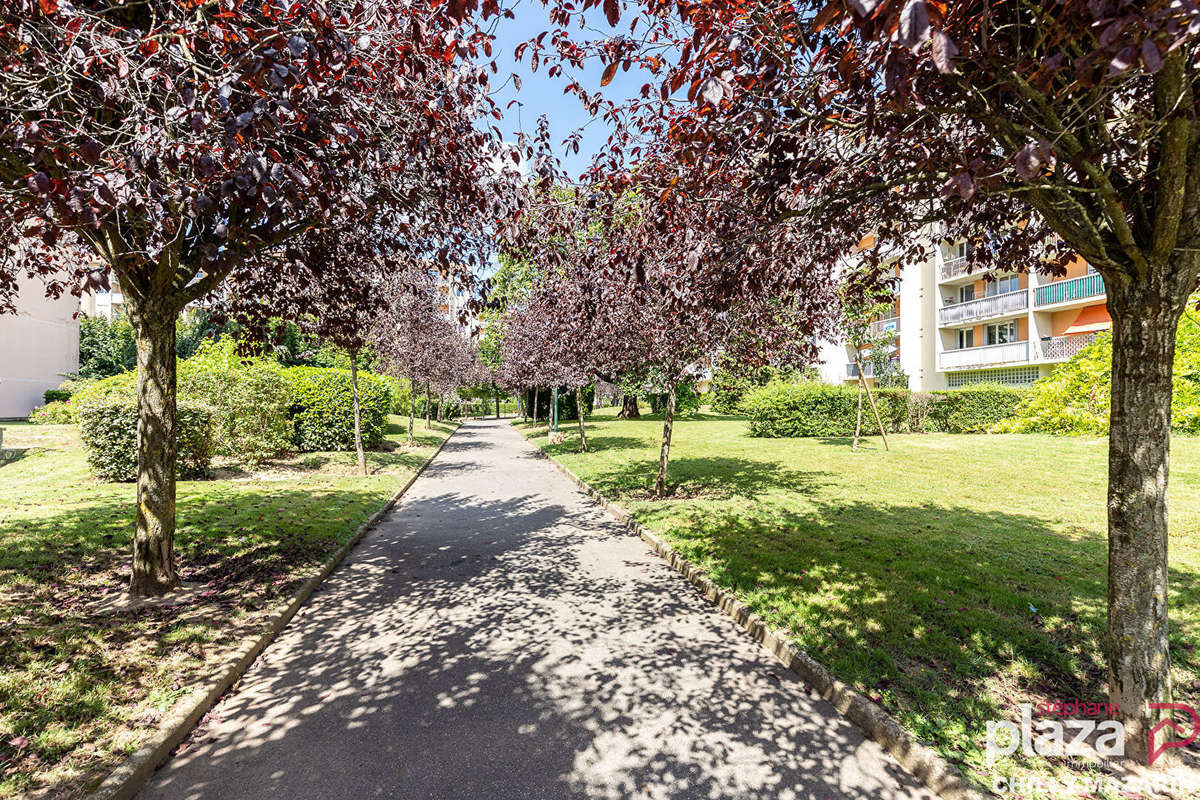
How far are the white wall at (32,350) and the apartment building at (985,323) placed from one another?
38575 millimetres

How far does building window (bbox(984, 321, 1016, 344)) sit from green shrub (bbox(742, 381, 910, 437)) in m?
10.6

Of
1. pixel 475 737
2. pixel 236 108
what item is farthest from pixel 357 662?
pixel 236 108

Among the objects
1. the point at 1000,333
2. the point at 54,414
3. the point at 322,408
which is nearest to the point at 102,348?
the point at 54,414

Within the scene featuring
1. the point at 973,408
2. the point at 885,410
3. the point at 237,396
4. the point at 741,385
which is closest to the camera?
the point at 237,396

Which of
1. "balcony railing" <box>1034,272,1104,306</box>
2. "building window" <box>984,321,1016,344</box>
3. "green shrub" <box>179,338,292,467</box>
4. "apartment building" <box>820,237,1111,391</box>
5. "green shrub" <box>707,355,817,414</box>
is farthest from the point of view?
"building window" <box>984,321,1016,344</box>

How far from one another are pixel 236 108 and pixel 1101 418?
59.6 feet

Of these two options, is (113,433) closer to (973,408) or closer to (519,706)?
(519,706)

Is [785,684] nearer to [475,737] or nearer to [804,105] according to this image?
[475,737]

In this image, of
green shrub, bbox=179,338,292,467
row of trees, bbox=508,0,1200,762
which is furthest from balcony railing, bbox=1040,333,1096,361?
green shrub, bbox=179,338,292,467

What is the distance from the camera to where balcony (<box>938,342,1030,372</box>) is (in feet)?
91.6

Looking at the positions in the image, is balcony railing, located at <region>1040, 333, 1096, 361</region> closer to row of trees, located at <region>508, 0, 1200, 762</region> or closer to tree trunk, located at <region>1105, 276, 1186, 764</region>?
row of trees, located at <region>508, 0, 1200, 762</region>

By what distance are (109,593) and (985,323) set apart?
37107 millimetres

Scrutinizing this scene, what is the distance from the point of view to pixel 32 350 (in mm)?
26641

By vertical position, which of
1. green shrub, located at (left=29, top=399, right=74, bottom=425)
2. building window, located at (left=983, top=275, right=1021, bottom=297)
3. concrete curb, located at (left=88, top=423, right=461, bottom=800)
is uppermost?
building window, located at (left=983, top=275, right=1021, bottom=297)
